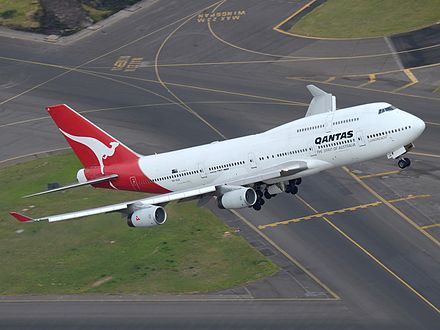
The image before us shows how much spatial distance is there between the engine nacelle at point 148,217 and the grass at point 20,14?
97334mm

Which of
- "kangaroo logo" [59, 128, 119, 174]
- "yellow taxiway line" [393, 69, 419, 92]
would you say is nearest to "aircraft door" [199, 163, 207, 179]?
"kangaroo logo" [59, 128, 119, 174]

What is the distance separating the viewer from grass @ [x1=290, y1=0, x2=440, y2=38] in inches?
6924

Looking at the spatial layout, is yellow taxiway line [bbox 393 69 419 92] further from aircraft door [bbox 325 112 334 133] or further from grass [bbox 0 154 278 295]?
aircraft door [bbox 325 112 334 133]

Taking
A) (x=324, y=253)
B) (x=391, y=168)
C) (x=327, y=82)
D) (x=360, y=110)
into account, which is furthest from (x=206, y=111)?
(x=360, y=110)

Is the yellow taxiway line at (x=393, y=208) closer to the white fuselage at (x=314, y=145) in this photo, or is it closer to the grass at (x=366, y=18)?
the white fuselage at (x=314, y=145)

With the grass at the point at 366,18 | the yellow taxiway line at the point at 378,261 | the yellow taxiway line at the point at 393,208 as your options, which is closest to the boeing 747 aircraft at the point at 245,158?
the yellow taxiway line at the point at 378,261

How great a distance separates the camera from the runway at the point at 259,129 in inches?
4498

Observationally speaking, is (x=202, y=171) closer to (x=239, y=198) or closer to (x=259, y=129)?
(x=239, y=198)

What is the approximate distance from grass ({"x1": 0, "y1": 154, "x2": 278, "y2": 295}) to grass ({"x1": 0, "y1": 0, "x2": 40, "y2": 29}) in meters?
61.6

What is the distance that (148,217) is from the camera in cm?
10169

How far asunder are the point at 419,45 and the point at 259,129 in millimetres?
31597

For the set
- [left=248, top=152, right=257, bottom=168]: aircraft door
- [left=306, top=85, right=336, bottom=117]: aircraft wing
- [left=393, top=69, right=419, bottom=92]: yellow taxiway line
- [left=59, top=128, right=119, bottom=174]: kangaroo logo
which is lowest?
[left=393, top=69, right=419, bottom=92]: yellow taxiway line

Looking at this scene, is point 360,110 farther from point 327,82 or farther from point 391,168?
point 327,82

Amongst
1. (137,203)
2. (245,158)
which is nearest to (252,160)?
(245,158)
